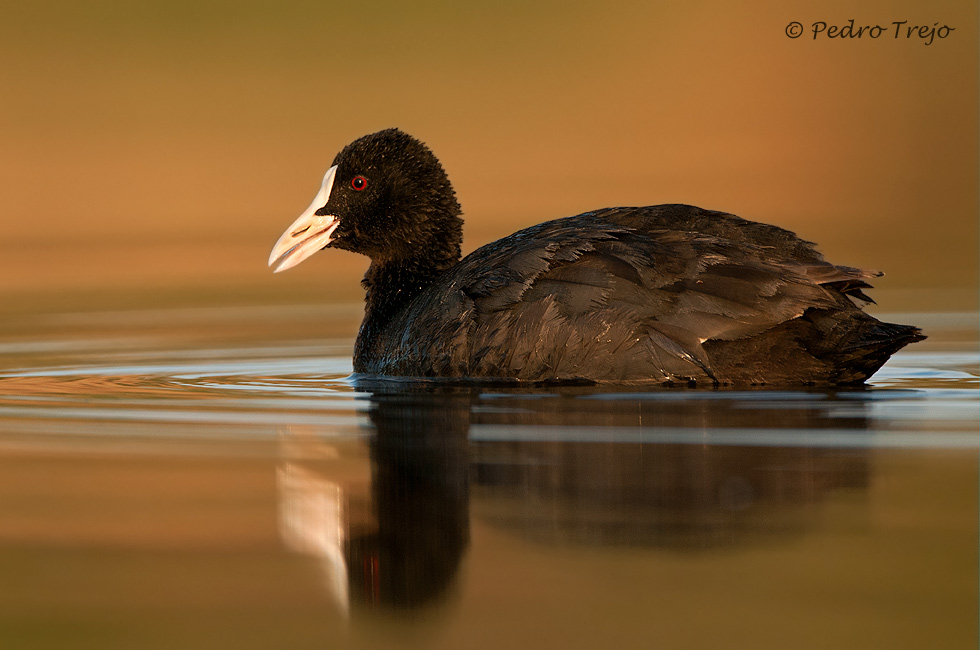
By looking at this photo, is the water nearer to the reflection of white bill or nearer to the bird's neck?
the reflection of white bill

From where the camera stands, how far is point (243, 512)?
4793 mm

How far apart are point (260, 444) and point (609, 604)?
2.57m

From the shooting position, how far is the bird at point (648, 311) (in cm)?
700

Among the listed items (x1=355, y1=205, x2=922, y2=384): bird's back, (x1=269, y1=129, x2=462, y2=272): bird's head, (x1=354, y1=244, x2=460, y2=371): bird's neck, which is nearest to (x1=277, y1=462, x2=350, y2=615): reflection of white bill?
(x1=355, y1=205, x2=922, y2=384): bird's back

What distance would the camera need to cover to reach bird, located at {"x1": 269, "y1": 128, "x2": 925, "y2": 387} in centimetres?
700

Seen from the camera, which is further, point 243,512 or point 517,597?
point 243,512

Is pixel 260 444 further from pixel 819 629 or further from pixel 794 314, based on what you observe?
pixel 819 629

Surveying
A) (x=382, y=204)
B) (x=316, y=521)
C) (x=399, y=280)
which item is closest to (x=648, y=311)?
(x=399, y=280)

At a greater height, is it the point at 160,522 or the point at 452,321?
the point at 452,321

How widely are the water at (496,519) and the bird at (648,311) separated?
0.23m

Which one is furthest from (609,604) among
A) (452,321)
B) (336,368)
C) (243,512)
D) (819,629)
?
(336,368)

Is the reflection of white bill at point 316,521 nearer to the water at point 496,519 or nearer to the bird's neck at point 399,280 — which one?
the water at point 496,519

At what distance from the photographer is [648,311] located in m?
7.12

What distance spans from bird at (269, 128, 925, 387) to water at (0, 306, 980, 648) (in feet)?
0.76
